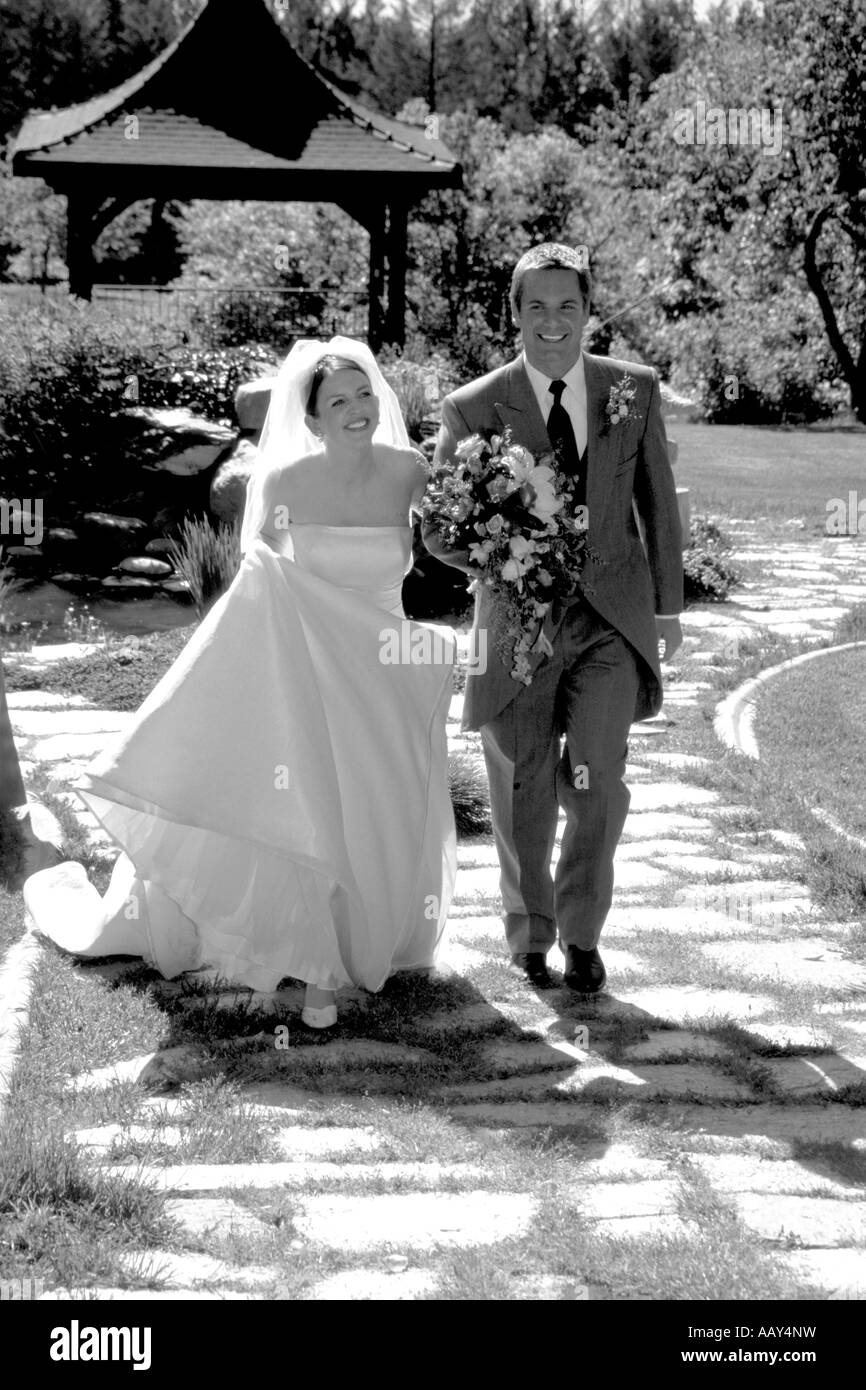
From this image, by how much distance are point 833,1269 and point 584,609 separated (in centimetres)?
243

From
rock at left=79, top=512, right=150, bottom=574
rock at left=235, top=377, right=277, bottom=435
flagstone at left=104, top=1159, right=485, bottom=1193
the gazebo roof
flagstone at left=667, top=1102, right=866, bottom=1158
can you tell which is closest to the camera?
flagstone at left=104, top=1159, right=485, bottom=1193

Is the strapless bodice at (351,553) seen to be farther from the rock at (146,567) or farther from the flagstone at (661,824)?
the rock at (146,567)

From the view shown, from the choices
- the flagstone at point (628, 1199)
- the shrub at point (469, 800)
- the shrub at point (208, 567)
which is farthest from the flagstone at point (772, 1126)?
the shrub at point (208, 567)

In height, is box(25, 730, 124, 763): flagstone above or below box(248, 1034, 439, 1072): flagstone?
above

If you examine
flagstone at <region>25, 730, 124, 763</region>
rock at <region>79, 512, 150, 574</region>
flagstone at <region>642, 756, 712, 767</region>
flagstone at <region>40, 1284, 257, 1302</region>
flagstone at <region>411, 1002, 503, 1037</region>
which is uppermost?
rock at <region>79, 512, 150, 574</region>

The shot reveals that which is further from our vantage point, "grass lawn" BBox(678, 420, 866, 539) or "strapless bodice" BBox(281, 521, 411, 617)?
"grass lawn" BBox(678, 420, 866, 539)

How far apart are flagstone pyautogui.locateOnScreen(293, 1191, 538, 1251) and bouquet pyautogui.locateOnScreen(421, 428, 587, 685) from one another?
1.84 metres

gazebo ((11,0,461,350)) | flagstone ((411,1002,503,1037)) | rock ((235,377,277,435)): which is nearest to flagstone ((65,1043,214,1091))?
flagstone ((411,1002,503,1037))

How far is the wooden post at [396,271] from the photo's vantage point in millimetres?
19198

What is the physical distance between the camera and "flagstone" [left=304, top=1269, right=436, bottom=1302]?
332 cm

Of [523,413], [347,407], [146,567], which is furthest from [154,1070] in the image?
[146,567]

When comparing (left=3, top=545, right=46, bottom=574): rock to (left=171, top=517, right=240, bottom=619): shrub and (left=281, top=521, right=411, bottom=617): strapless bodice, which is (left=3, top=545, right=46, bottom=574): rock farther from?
(left=281, top=521, right=411, bottom=617): strapless bodice

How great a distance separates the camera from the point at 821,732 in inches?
355
